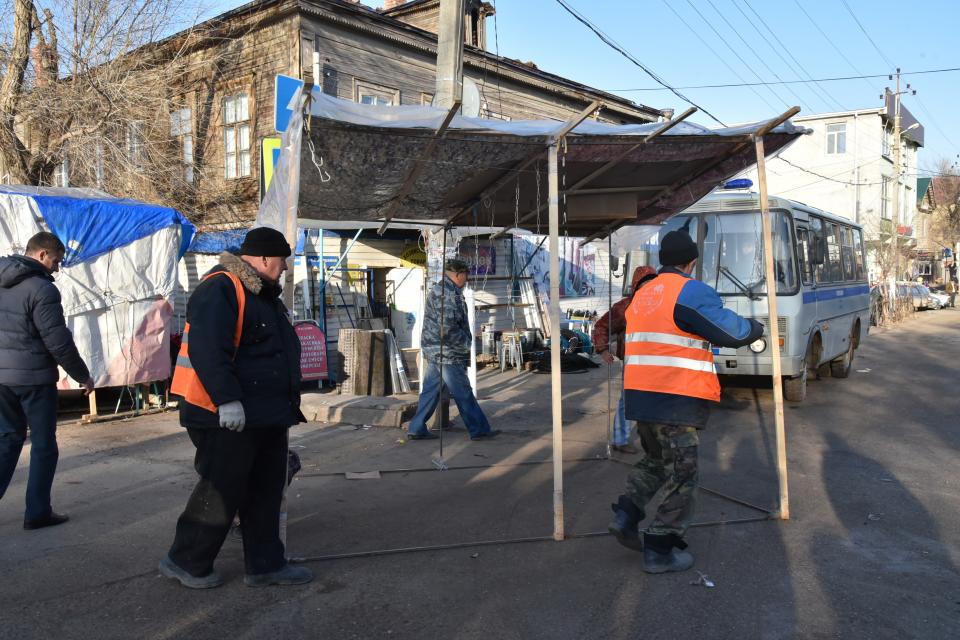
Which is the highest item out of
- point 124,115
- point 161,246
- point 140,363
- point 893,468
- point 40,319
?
point 124,115

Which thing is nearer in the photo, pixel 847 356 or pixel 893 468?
pixel 893 468

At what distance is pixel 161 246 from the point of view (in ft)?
31.0

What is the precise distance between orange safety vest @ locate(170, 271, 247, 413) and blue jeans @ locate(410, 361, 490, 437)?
4.29 m

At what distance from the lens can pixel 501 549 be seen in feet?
15.5

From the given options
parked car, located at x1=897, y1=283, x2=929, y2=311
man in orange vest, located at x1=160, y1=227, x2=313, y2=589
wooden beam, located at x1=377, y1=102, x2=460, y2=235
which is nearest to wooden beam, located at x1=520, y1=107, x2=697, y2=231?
wooden beam, located at x1=377, y1=102, x2=460, y2=235

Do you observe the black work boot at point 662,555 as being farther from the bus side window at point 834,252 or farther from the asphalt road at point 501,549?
the bus side window at point 834,252

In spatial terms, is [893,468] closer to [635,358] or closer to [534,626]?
[635,358]

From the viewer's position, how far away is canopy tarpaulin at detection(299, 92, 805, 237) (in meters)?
4.87

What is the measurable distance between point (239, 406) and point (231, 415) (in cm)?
6

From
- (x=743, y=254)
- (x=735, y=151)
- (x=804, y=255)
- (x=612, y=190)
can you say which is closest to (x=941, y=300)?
(x=804, y=255)

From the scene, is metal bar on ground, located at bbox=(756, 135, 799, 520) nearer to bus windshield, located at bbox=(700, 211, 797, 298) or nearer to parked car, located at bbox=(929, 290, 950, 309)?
bus windshield, located at bbox=(700, 211, 797, 298)

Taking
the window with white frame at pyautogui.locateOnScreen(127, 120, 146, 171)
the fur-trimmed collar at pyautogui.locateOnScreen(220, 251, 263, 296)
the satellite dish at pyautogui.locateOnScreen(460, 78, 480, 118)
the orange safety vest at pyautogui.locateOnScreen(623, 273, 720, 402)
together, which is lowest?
the orange safety vest at pyautogui.locateOnScreen(623, 273, 720, 402)

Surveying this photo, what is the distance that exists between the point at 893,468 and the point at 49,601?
22.0ft

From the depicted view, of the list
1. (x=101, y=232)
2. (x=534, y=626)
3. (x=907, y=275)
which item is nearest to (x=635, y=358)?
(x=534, y=626)
